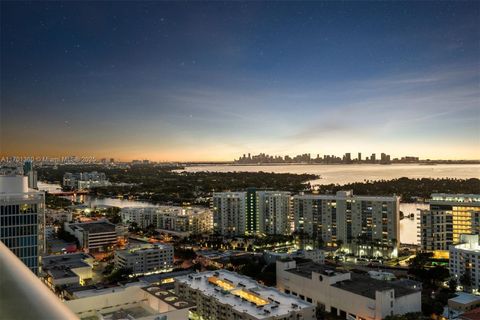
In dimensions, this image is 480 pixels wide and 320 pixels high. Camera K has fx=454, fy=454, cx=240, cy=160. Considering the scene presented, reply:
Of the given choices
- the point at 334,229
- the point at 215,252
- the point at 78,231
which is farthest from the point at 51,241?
the point at 334,229

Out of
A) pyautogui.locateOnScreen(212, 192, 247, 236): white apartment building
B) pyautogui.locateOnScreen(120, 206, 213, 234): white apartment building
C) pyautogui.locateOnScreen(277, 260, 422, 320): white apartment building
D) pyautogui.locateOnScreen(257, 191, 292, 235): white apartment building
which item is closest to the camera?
pyautogui.locateOnScreen(277, 260, 422, 320): white apartment building

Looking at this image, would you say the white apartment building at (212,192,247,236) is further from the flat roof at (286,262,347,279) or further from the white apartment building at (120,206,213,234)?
the flat roof at (286,262,347,279)

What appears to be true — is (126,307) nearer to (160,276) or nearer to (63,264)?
(160,276)

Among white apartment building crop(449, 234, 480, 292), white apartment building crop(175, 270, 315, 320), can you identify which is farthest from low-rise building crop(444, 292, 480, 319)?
white apartment building crop(175, 270, 315, 320)

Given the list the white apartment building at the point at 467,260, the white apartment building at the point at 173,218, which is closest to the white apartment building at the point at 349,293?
the white apartment building at the point at 467,260

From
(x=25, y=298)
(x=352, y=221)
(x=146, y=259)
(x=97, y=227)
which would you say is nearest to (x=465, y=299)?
(x=352, y=221)

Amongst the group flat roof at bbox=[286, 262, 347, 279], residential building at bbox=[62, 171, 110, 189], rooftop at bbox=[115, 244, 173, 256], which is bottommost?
rooftop at bbox=[115, 244, 173, 256]

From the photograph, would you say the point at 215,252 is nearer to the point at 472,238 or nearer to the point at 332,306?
the point at 332,306
